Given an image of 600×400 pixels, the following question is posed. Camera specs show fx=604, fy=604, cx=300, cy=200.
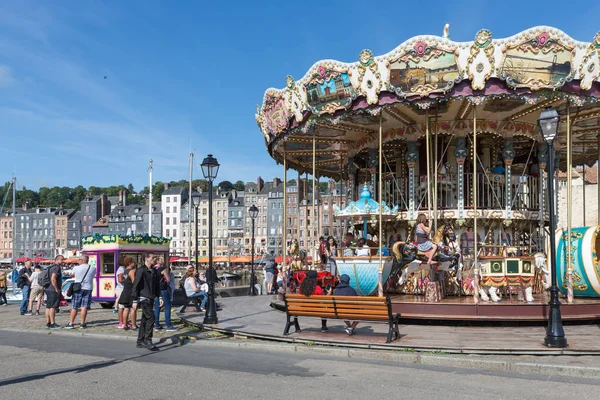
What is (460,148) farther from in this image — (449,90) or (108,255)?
(108,255)

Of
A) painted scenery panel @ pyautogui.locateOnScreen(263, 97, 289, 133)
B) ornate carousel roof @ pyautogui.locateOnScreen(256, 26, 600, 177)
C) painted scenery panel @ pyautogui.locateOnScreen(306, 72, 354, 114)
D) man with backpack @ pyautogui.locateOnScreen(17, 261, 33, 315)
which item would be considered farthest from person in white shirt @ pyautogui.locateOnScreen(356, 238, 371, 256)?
man with backpack @ pyautogui.locateOnScreen(17, 261, 33, 315)

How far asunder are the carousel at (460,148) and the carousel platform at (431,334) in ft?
1.45

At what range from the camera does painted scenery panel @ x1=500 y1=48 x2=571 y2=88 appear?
51.5 feet

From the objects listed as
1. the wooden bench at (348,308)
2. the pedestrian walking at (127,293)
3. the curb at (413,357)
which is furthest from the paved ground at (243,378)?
the pedestrian walking at (127,293)

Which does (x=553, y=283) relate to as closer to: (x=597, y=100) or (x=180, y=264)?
(x=597, y=100)

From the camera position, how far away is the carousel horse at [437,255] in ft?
54.5

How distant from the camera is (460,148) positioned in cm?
2056

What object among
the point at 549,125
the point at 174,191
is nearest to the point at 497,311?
the point at 549,125

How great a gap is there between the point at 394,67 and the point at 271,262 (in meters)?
13.6

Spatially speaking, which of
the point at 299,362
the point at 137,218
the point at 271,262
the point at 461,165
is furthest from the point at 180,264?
the point at 299,362

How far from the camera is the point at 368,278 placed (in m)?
17.7

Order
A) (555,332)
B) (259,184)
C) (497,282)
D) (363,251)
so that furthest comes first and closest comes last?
(259,184), (363,251), (497,282), (555,332)

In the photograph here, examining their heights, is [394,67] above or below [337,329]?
above

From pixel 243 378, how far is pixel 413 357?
338 centimetres
